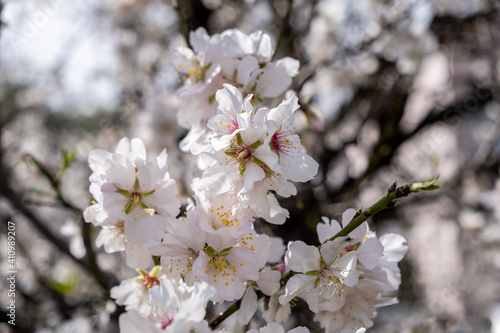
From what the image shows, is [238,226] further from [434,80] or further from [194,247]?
[434,80]

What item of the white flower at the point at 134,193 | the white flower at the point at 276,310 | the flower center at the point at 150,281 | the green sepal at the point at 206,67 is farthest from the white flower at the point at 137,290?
the green sepal at the point at 206,67

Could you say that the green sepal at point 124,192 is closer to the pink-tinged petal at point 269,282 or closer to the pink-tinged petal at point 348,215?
the pink-tinged petal at point 269,282

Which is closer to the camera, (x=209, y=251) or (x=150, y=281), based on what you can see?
(x=209, y=251)

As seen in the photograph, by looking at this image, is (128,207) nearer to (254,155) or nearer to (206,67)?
(254,155)

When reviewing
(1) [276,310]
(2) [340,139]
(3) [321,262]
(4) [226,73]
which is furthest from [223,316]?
(2) [340,139]

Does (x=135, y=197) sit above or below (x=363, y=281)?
above

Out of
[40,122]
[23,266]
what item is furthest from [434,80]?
[40,122]

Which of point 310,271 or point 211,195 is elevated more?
point 211,195
